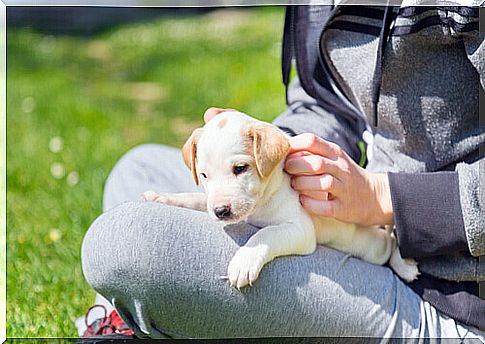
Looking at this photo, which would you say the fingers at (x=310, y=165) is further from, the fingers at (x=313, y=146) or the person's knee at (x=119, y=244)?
the person's knee at (x=119, y=244)

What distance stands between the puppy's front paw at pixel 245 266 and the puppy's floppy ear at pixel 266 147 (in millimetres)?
92

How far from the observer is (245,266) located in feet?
3.34

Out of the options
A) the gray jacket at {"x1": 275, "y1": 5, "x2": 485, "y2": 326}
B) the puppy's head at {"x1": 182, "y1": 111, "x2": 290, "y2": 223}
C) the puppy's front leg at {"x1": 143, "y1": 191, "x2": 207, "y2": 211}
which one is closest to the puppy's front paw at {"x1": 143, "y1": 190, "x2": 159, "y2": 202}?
the puppy's front leg at {"x1": 143, "y1": 191, "x2": 207, "y2": 211}

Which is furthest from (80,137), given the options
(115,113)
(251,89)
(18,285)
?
(18,285)

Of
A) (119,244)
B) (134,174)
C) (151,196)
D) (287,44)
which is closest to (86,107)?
(134,174)

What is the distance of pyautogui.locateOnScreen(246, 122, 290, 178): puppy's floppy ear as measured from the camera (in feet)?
3.32

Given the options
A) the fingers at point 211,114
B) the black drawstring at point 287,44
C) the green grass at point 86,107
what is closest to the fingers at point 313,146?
the fingers at point 211,114

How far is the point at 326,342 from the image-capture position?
109 cm

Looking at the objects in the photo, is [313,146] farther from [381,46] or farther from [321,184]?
[381,46]

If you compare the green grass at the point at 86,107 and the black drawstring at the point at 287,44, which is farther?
the green grass at the point at 86,107

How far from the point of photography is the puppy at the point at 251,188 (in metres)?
1.02

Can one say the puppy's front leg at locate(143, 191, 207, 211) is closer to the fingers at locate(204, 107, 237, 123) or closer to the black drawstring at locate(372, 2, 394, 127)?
the fingers at locate(204, 107, 237, 123)

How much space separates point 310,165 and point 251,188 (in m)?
0.09

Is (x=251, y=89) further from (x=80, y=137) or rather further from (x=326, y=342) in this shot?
(x=326, y=342)
